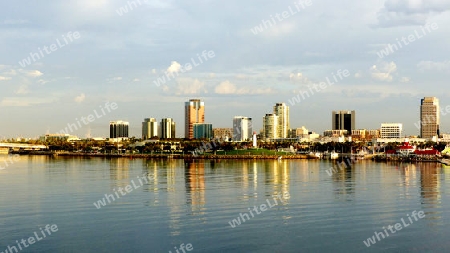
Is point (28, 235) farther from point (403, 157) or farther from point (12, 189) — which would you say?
point (403, 157)

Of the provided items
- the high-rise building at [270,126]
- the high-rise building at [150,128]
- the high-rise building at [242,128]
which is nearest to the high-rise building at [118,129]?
the high-rise building at [150,128]

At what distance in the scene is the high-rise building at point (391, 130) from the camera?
154500 millimetres

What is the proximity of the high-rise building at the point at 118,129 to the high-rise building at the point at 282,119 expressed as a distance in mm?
49639

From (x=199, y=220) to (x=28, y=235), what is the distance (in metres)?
5.51

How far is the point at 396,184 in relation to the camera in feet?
106

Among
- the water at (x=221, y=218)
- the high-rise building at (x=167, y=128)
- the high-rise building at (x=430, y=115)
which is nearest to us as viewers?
the water at (x=221, y=218)

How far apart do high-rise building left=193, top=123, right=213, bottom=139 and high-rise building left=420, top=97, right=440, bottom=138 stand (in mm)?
60145

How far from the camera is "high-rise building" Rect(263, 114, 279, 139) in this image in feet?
507

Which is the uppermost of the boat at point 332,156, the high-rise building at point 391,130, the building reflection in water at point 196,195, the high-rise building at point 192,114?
the high-rise building at point 192,114

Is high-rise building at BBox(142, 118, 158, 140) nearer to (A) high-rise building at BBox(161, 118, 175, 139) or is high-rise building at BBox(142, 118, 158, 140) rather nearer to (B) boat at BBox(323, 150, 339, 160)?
(A) high-rise building at BBox(161, 118, 175, 139)

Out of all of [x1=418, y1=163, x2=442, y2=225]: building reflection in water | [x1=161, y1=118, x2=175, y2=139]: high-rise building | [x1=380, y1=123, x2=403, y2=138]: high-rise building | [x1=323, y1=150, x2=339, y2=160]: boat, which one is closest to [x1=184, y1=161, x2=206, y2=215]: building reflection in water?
[x1=418, y1=163, x2=442, y2=225]: building reflection in water

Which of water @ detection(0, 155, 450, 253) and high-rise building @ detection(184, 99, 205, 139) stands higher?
high-rise building @ detection(184, 99, 205, 139)

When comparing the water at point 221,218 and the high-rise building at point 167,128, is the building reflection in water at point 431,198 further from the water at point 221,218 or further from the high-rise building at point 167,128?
the high-rise building at point 167,128

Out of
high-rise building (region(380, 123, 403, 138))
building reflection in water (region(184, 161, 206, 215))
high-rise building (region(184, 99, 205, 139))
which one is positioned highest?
high-rise building (region(184, 99, 205, 139))
